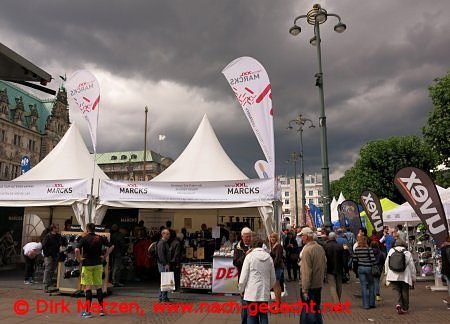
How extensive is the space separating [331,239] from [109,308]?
216 inches

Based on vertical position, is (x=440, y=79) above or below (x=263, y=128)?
above

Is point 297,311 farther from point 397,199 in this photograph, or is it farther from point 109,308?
point 397,199

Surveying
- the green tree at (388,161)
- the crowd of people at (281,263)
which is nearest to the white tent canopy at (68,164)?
the crowd of people at (281,263)

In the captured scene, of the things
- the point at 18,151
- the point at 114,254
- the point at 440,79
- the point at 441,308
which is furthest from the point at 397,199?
the point at 18,151

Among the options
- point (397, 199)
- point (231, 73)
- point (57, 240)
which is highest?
point (231, 73)

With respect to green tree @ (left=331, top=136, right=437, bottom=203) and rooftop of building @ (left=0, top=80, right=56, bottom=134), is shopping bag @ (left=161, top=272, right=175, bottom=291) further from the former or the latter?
rooftop of building @ (left=0, top=80, right=56, bottom=134)

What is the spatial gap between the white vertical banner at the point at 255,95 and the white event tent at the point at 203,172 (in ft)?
4.84

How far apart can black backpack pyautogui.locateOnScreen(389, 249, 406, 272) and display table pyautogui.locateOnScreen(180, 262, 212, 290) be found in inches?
182

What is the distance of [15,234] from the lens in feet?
50.3

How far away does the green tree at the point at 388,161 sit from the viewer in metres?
34.9

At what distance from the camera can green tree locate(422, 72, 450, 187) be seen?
946 inches

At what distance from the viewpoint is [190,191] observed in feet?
33.9

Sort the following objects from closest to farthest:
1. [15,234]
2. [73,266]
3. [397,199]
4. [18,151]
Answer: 1. [73,266]
2. [15,234]
3. [397,199]
4. [18,151]

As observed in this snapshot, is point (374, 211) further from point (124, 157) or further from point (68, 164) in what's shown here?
point (124, 157)
